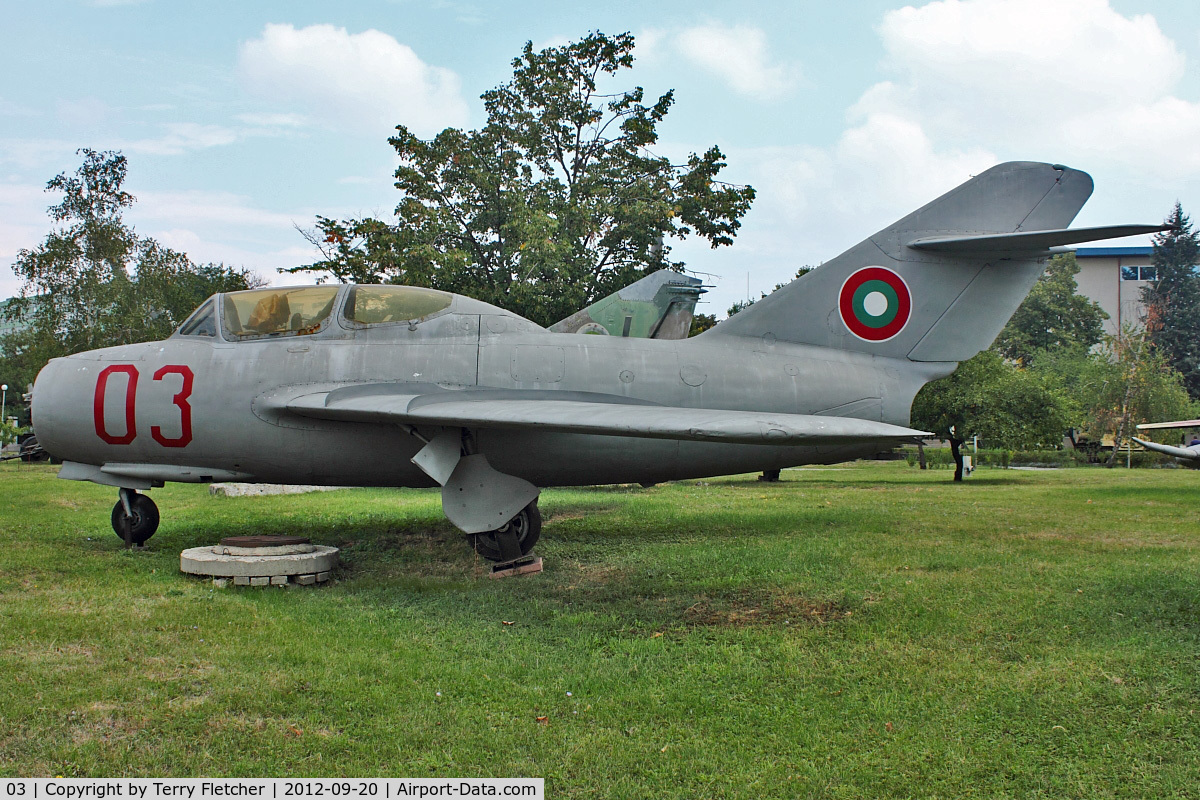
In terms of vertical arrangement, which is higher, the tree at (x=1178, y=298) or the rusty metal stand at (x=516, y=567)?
the tree at (x=1178, y=298)

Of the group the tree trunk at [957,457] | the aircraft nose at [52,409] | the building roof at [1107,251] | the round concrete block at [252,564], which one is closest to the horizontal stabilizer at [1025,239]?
the round concrete block at [252,564]

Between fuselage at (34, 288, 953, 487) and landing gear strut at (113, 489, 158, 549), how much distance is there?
600mm

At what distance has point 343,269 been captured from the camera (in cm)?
1820

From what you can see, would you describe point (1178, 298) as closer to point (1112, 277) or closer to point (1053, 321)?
point (1112, 277)

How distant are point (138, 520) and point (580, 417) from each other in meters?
5.26

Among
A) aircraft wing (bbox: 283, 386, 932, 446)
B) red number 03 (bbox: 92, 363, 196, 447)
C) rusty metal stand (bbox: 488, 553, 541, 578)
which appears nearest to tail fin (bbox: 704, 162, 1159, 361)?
aircraft wing (bbox: 283, 386, 932, 446)

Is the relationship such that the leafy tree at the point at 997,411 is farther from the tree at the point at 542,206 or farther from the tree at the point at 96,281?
the tree at the point at 96,281

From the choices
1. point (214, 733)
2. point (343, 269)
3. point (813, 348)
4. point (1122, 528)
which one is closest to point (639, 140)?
point (343, 269)

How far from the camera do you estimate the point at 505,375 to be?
7.94 meters

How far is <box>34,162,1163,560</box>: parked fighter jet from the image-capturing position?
7668 mm

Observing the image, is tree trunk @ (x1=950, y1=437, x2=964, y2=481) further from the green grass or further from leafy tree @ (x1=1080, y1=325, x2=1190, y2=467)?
leafy tree @ (x1=1080, y1=325, x2=1190, y2=467)

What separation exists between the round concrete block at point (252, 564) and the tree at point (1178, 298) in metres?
72.1

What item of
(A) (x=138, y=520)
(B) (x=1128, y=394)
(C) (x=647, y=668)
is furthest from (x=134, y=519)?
(B) (x=1128, y=394)

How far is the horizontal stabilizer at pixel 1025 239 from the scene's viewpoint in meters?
7.17
